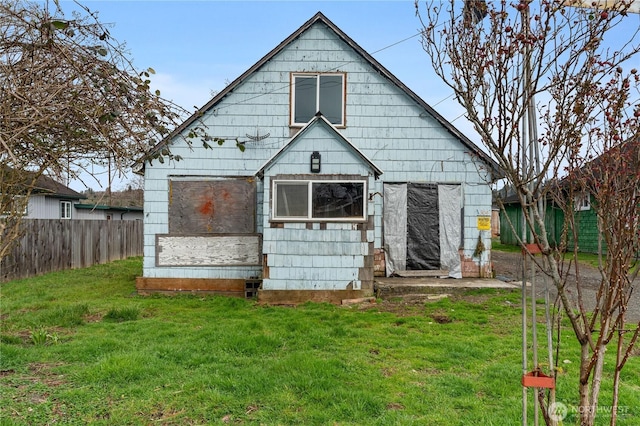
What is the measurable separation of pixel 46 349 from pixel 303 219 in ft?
14.9

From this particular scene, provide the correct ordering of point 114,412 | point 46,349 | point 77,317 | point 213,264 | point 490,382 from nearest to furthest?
point 114,412
point 490,382
point 46,349
point 77,317
point 213,264

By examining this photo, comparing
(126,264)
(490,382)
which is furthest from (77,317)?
(126,264)

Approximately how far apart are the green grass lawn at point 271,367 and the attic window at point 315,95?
15.4 ft

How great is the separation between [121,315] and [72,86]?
5.51m

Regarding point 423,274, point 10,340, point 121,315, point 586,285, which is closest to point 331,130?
point 423,274

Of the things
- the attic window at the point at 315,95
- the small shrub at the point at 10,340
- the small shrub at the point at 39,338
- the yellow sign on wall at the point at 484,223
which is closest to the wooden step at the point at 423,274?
the yellow sign on wall at the point at 484,223

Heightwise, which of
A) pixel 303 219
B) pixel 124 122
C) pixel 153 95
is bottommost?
pixel 303 219

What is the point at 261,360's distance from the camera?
462 cm

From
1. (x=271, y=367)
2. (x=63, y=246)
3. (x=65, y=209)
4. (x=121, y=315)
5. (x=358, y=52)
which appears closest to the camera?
(x=271, y=367)

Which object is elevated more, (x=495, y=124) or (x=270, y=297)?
(x=495, y=124)

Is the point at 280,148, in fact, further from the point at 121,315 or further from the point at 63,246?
the point at 63,246

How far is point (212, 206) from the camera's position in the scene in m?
9.44

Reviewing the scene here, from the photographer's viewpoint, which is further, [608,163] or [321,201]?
[321,201]

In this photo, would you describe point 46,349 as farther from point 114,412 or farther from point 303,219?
point 303,219
